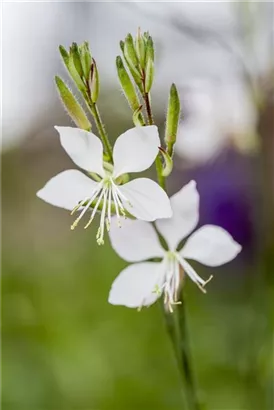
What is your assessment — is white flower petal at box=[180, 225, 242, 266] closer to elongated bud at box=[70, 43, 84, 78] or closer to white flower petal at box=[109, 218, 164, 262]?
white flower petal at box=[109, 218, 164, 262]

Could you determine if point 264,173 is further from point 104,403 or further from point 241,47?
point 104,403

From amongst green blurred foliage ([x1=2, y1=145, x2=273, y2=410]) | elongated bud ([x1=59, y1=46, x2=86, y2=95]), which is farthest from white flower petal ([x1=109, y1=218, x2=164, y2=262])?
green blurred foliage ([x1=2, y1=145, x2=273, y2=410])

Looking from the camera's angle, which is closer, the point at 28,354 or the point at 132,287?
the point at 132,287

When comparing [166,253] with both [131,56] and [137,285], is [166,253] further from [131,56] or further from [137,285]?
[131,56]

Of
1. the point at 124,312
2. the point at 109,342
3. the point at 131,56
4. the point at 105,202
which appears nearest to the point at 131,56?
the point at 131,56

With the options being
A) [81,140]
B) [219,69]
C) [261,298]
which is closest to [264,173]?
[261,298]
